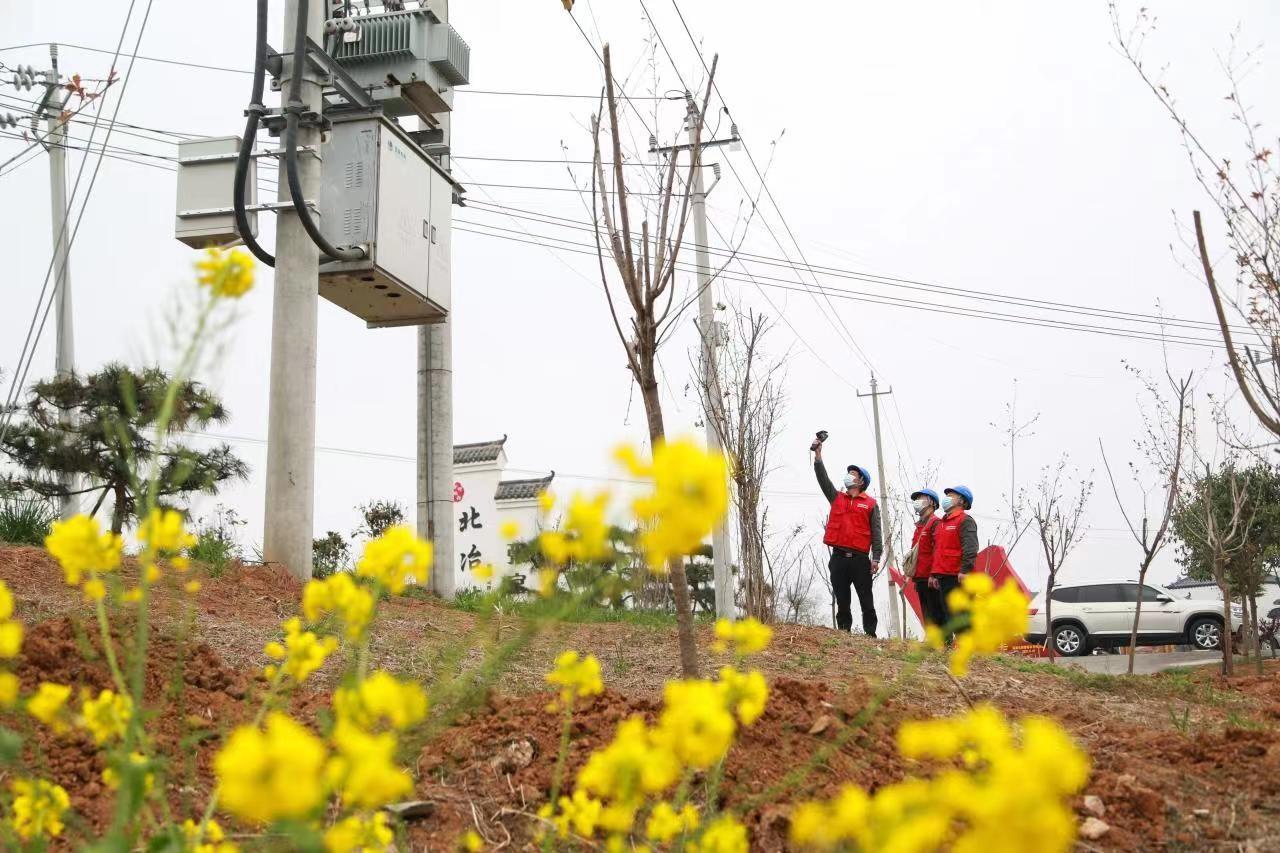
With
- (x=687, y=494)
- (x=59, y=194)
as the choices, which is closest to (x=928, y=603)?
(x=687, y=494)

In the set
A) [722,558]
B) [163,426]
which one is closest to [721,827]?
[163,426]

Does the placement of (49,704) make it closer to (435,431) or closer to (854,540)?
(854,540)

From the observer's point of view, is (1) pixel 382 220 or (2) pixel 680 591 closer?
(2) pixel 680 591

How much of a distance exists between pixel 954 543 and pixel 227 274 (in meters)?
7.38

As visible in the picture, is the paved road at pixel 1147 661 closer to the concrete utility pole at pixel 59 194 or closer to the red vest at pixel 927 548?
the red vest at pixel 927 548

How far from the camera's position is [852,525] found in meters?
8.72

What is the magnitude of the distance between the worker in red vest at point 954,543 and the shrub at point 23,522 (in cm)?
677

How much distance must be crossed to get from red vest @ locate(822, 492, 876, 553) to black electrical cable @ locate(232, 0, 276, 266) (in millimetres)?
5019

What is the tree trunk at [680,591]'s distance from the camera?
11.6 ft

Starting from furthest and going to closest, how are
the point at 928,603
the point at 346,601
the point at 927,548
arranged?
1. the point at 928,603
2. the point at 927,548
3. the point at 346,601

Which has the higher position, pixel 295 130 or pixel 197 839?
pixel 295 130

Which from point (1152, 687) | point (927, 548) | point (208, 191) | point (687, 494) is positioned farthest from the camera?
point (927, 548)

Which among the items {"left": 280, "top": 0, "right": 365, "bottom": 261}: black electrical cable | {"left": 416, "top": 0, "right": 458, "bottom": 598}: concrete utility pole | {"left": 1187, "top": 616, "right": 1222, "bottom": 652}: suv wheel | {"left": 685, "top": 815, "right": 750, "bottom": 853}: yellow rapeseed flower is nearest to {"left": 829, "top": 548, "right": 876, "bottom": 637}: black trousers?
{"left": 416, "top": 0, "right": 458, "bottom": 598}: concrete utility pole

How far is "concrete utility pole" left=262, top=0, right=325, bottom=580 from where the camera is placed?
7043 millimetres
